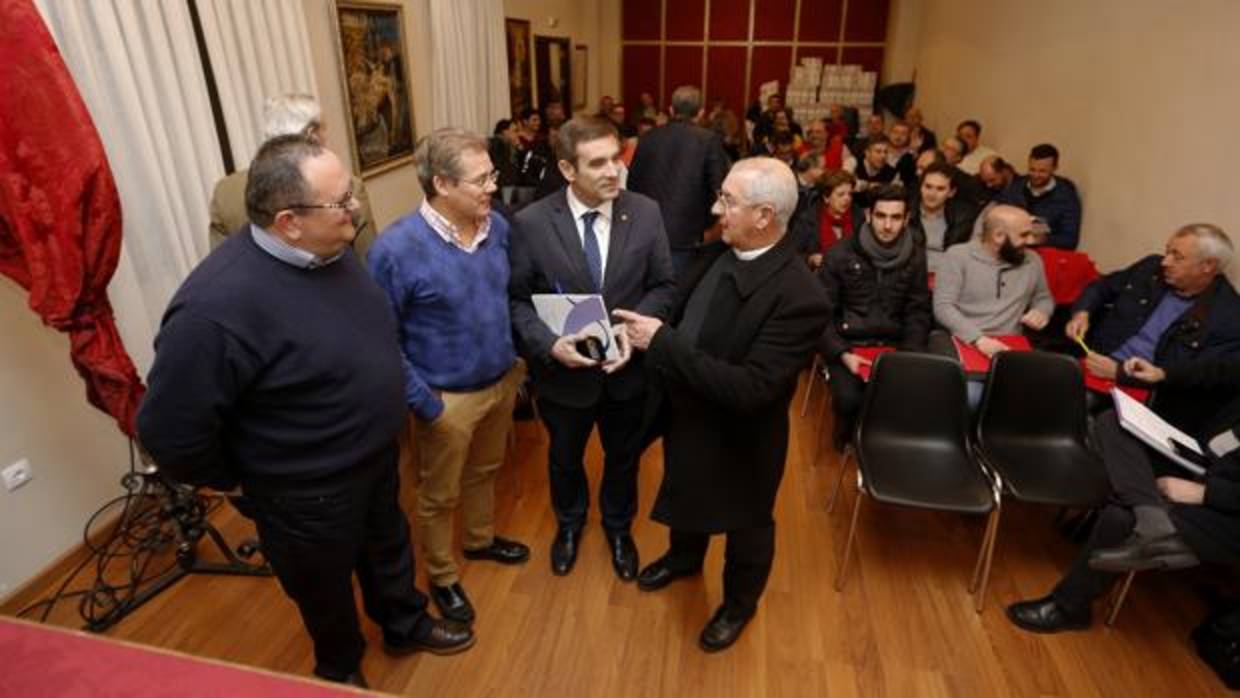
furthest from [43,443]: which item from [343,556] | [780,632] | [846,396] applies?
[846,396]

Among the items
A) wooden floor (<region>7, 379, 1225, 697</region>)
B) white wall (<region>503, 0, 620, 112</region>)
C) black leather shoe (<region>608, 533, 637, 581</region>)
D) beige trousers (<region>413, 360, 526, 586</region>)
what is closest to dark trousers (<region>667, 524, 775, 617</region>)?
wooden floor (<region>7, 379, 1225, 697</region>)

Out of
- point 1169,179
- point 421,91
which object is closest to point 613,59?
point 421,91

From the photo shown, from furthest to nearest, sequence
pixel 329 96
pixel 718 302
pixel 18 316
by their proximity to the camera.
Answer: pixel 329 96 < pixel 18 316 < pixel 718 302

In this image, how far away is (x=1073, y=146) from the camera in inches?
184

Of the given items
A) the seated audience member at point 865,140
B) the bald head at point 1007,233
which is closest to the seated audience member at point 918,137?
the seated audience member at point 865,140

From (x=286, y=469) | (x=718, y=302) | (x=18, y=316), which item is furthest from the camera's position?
(x=18, y=316)

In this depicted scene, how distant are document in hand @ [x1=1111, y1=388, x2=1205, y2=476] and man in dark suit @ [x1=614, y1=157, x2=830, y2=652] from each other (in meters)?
1.51

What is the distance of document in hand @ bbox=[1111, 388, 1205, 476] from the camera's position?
8.26 feet

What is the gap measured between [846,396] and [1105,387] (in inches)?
44.9

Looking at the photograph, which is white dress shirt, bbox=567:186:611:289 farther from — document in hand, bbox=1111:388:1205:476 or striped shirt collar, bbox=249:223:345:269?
document in hand, bbox=1111:388:1205:476

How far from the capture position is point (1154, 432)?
258 centimetres

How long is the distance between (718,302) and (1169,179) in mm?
3189

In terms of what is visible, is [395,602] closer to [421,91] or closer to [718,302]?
[718,302]

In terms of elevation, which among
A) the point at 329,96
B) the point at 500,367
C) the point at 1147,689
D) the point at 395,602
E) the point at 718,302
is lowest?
the point at 1147,689
